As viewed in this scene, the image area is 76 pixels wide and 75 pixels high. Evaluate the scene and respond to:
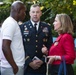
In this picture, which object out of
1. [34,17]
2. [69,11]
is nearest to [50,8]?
[69,11]

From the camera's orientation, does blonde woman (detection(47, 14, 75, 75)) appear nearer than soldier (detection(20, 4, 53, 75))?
Yes

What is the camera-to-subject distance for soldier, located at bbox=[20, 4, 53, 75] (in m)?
5.51

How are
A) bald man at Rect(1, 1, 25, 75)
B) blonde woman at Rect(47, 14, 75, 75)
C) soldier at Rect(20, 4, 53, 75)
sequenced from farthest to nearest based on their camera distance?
soldier at Rect(20, 4, 53, 75) < blonde woman at Rect(47, 14, 75, 75) < bald man at Rect(1, 1, 25, 75)

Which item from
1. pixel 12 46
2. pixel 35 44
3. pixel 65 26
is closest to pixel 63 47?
pixel 65 26

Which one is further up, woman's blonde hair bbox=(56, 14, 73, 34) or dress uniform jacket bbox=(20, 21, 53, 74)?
woman's blonde hair bbox=(56, 14, 73, 34)

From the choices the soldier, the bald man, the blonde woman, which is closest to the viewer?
the bald man

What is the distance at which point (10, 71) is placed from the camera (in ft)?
14.8

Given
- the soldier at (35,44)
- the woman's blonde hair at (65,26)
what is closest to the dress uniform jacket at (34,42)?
the soldier at (35,44)

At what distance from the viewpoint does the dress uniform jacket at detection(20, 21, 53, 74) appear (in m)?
5.52

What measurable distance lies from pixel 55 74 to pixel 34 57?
2.13 ft

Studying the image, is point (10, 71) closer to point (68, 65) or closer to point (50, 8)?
point (68, 65)

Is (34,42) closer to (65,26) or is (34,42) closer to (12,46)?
(65,26)

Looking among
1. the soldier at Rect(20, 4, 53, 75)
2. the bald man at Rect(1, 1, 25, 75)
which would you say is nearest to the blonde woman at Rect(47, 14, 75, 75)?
the soldier at Rect(20, 4, 53, 75)

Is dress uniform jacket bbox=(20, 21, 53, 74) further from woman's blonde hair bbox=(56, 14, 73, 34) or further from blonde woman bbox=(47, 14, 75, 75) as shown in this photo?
woman's blonde hair bbox=(56, 14, 73, 34)
